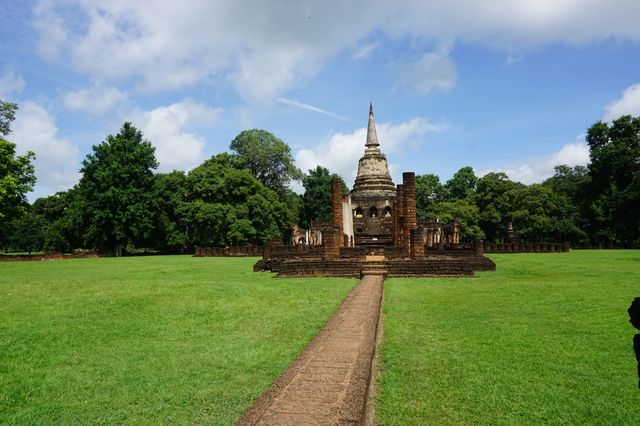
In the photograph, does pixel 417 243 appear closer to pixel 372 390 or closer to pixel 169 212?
pixel 372 390

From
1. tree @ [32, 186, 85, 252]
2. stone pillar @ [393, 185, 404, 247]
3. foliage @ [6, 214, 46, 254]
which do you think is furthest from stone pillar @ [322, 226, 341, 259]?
foliage @ [6, 214, 46, 254]

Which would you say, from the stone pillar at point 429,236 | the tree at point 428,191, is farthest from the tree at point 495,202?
the stone pillar at point 429,236

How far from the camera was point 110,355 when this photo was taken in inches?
241

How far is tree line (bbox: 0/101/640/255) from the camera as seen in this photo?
1491 inches

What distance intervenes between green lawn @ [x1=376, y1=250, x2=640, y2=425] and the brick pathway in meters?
0.30

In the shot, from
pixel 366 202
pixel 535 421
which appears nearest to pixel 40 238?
pixel 366 202

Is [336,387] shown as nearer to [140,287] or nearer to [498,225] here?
[140,287]

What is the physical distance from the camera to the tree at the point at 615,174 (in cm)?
3625

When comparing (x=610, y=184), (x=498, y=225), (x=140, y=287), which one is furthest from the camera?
(x=498, y=225)

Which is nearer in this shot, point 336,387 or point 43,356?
point 336,387

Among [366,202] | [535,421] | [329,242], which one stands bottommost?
[535,421]

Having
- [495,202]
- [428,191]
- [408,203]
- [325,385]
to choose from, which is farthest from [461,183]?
[325,385]

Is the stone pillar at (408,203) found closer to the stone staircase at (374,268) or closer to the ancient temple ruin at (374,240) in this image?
the ancient temple ruin at (374,240)

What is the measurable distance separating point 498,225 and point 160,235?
34.8 meters
